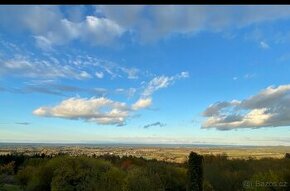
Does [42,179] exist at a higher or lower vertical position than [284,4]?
lower

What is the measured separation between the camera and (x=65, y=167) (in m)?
53.5

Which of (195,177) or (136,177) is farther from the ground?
(136,177)

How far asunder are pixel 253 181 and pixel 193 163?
27.3 ft

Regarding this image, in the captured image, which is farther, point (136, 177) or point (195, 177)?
point (195, 177)

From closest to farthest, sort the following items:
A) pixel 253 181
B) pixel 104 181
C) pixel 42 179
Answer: pixel 104 181, pixel 253 181, pixel 42 179

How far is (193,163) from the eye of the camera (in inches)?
2114

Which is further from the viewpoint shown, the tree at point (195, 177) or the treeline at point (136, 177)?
the tree at point (195, 177)

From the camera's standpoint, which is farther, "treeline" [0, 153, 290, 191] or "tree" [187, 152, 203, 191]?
"tree" [187, 152, 203, 191]
